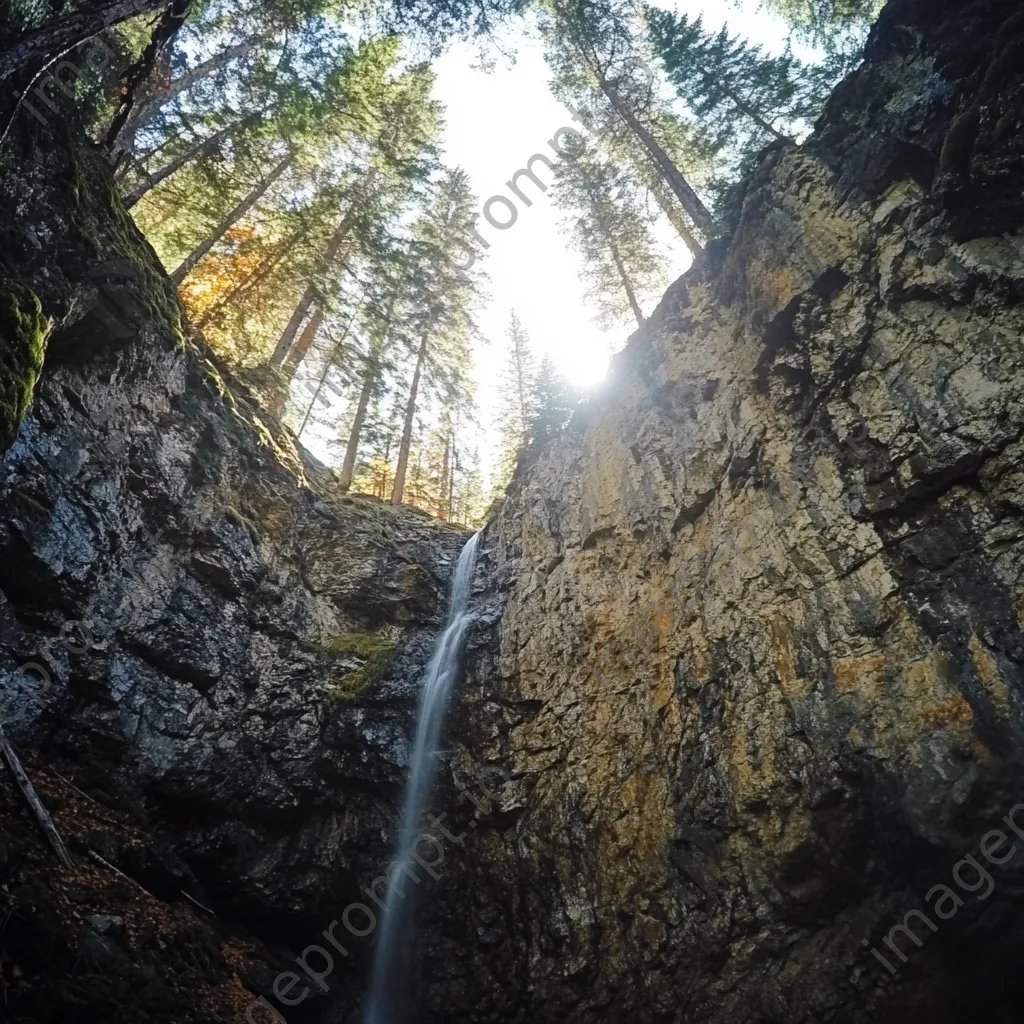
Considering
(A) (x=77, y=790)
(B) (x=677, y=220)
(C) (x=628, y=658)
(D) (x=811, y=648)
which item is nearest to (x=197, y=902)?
(A) (x=77, y=790)

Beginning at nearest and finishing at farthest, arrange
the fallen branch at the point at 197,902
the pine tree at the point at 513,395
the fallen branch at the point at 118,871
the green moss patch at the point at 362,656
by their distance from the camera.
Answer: the fallen branch at the point at 118,871
the fallen branch at the point at 197,902
the green moss patch at the point at 362,656
the pine tree at the point at 513,395

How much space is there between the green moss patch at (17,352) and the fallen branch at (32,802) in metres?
3.48

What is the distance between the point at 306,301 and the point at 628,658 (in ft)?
45.8

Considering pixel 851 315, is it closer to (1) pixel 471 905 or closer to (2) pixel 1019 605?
(2) pixel 1019 605

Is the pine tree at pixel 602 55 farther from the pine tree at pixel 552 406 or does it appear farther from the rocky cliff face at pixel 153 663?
the rocky cliff face at pixel 153 663

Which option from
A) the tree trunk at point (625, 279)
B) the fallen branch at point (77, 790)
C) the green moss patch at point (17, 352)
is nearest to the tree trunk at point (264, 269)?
the tree trunk at point (625, 279)

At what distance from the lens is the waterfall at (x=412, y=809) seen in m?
9.45

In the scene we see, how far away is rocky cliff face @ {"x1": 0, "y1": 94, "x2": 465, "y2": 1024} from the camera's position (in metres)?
7.07

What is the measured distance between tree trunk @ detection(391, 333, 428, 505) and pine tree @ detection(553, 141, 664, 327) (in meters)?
6.64

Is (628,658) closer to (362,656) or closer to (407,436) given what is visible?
(362,656)

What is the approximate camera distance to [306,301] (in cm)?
1722

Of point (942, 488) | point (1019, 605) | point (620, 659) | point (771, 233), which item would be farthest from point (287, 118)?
point (1019, 605)

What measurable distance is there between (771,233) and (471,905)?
12.1 metres

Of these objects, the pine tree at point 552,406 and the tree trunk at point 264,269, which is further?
the tree trunk at point 264,269
